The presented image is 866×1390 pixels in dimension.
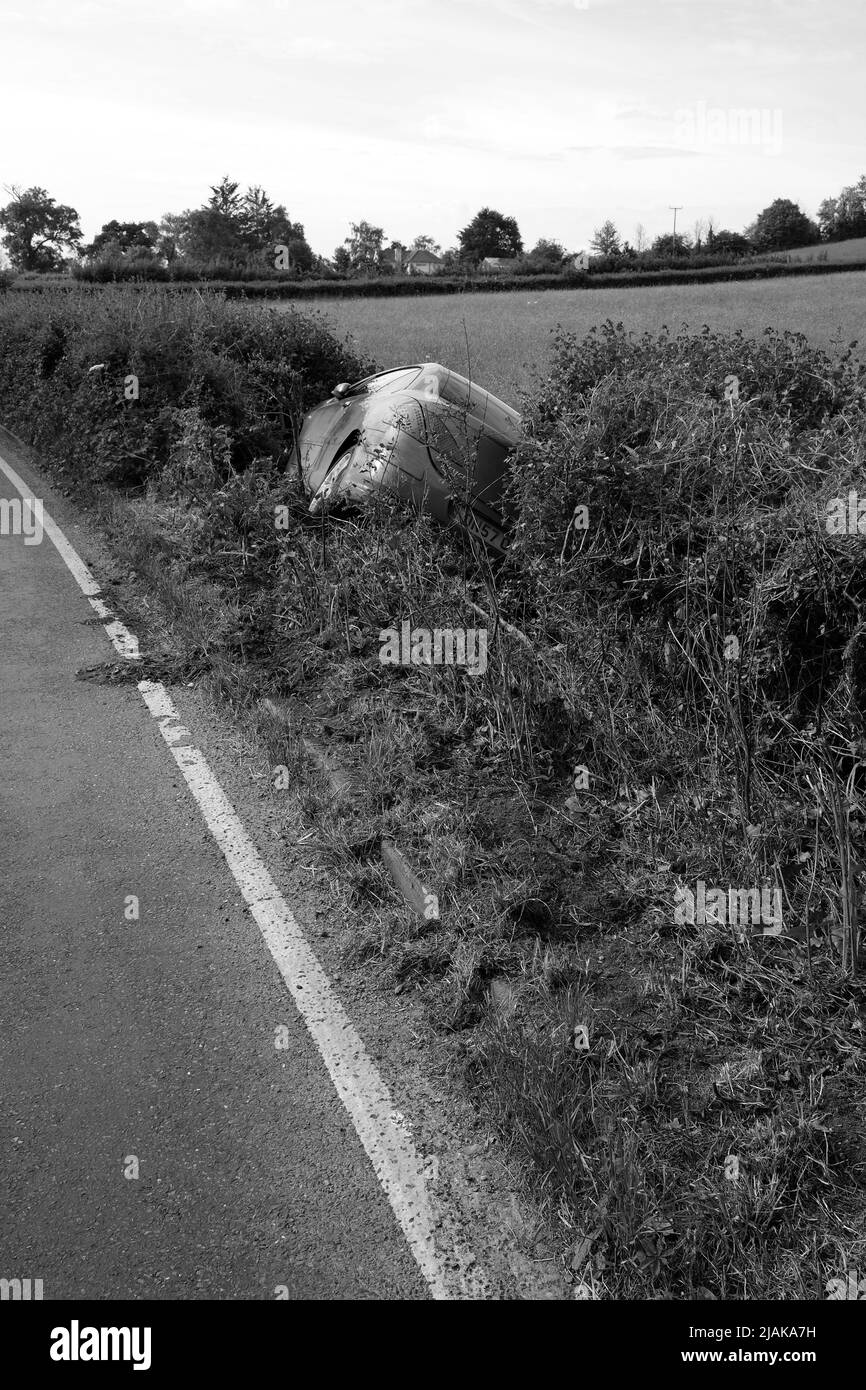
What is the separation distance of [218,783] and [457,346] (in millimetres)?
20194

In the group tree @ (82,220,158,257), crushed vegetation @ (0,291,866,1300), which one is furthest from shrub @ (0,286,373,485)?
tree @ (82,220,158,257)

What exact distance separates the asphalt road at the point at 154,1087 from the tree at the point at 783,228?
79.5 meters

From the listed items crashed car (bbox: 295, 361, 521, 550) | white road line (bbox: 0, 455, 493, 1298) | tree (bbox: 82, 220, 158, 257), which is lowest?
white road line (bbox: 0, 455, 493, 1298)

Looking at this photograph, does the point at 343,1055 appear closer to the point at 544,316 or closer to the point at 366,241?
the point at 544,316

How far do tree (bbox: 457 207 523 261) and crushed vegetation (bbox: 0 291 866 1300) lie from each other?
8332 cm

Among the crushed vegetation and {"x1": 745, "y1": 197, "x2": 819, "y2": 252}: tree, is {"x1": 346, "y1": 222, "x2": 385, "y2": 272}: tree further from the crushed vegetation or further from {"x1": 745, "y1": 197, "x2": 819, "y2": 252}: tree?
the crushed vegetation

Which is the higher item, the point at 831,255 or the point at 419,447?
the point at 831,255

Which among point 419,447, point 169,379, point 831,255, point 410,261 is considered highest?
point 410,261

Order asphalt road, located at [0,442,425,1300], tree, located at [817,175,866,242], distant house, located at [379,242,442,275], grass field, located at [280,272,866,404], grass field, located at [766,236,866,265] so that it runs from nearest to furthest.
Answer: asphalt road, located at [0,442,425,1300] → grass field, located at [280,272,866,404] → grass field, located at [766,236,866,265] → distant house, located at [379,242,442,275] → tree, located at [817,175,866,242]

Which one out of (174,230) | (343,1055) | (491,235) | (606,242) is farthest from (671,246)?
(174,230)

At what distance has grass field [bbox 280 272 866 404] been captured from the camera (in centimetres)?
2217

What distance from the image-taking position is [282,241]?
61688 millimetres

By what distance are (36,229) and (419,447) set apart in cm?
10510
